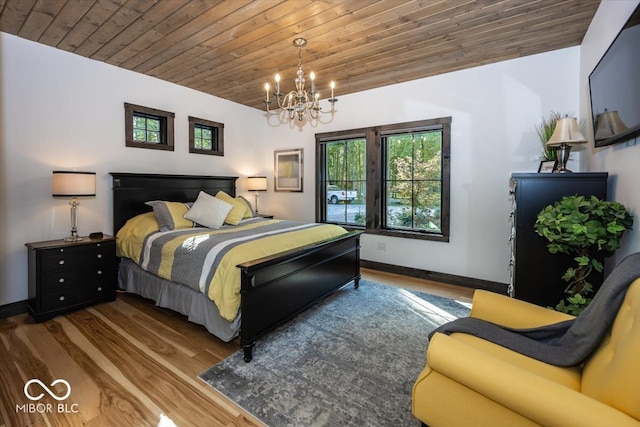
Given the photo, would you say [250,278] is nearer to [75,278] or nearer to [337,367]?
[337,367]

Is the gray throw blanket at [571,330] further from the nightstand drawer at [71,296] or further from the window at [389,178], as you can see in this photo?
the nightstand drawer at [71,296]

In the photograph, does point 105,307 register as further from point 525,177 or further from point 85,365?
point 525,177

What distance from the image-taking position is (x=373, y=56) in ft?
11.1

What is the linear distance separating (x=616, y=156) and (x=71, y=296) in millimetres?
4883

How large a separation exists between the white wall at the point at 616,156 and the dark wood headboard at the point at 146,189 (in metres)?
4.60

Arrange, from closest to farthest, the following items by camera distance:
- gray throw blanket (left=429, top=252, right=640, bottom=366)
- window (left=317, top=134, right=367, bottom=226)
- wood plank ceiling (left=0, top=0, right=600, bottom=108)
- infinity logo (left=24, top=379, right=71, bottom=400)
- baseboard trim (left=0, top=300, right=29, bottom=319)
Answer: gray throw blanket (left=429, top=252, right=640, bottom=366), infinity logo (left=24, top=379, right=71, bottom=400), wood plank ceiling (left=0, top=0, right=600, bottom=108), baseboard trim (left=0, top=300, right=29, bottom=319), window (left=317, top=134, right=367, bottom=226)

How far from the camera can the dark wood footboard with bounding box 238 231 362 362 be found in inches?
87.2

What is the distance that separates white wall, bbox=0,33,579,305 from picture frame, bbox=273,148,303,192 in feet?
3.74

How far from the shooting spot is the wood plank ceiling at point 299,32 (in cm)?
246

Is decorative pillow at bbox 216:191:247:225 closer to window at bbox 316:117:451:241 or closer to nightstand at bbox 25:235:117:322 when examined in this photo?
nightstand at bbox 25:235:117:322

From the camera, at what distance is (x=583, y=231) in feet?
6.23

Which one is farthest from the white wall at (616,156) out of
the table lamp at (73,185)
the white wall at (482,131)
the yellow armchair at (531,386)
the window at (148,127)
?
the window at (148,127)

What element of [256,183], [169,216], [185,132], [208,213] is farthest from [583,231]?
[185,132]

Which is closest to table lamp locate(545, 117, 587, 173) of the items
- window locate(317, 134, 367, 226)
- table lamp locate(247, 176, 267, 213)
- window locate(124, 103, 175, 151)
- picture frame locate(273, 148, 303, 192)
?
window locate(317, 134, 367, 226)
